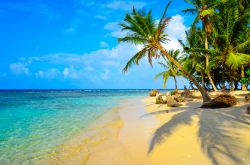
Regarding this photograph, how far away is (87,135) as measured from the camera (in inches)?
305

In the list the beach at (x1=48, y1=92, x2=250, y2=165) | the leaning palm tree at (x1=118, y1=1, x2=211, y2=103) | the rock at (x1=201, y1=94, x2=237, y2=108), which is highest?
the leaning palm tree at (x1=118, y1=1, x2=211, y2=103)

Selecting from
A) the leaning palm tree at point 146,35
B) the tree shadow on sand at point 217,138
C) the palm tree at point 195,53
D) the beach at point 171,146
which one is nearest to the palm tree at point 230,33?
the palm tree at point 195,53

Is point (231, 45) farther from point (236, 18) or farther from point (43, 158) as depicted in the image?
point (43, 158)

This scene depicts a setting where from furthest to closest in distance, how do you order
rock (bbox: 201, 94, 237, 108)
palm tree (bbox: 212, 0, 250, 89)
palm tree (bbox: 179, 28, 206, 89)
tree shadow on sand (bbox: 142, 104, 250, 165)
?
palm tree (bbox: 179, 28, 206, 89) < palm tree (bbox: 212, 0, 250, 89) < rock (bbox: 201, 94, 237, 108) < tree shadow on sand (bbox: 142, 104, 250, 165)

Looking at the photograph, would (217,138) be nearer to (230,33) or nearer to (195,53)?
(230,33)

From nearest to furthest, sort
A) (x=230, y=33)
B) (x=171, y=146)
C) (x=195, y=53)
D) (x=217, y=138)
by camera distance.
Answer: (x=171, y=146) < (x=217, y=138) < (x=230, y=33) < (x=195, y=53)

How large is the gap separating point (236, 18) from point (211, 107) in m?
13.8

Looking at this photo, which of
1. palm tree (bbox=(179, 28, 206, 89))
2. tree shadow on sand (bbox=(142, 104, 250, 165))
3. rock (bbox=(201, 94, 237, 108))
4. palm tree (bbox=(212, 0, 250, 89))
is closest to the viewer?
tree shadow on sand (bbox=(142, 104, 250, 165))

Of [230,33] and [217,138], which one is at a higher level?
[230,33]

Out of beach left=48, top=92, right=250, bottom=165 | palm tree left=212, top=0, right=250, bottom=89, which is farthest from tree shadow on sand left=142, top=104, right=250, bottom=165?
palm tree left=212, top=0, right=250, bottom=89

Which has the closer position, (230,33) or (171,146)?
(171,146)

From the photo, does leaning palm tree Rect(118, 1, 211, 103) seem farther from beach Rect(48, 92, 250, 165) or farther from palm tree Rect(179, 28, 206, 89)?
palm tree Rect(179, 28, 206, 89)

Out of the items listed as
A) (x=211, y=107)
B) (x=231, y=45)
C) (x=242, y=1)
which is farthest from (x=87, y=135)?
(x=242, y=1)

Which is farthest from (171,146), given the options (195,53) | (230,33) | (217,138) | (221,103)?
(195,53)
